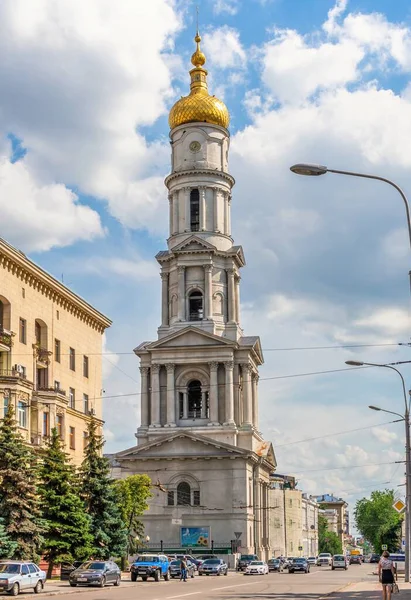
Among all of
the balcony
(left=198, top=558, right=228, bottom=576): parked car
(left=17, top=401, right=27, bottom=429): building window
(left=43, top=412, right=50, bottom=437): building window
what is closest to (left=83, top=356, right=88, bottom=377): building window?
(left=43, top=412, right=50, bottom=437): building window

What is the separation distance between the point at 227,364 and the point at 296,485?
107 meters

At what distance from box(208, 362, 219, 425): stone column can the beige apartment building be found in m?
24.6

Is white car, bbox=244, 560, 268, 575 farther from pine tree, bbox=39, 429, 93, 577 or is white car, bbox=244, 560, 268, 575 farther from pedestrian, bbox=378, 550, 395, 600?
pedestrian, bbox=378, 550, 395, 600

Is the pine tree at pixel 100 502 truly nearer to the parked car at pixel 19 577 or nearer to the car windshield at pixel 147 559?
the car windshield at pixel 147 559

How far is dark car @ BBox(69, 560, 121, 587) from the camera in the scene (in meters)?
43.9

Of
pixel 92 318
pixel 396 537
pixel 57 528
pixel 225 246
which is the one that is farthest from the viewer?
pixel 396 537

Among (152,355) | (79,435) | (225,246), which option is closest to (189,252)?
(225,246)

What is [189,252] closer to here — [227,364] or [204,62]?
[227,364]

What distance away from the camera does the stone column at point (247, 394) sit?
305 feet

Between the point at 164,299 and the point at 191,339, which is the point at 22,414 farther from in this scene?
the point at 164,299

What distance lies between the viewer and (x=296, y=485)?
632 ft

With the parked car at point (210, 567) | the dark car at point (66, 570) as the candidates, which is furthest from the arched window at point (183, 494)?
the dark car at point (66, 570)

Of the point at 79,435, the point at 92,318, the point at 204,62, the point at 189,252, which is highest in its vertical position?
the point at 204,62

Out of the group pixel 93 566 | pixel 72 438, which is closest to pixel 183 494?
pixel 72 438
